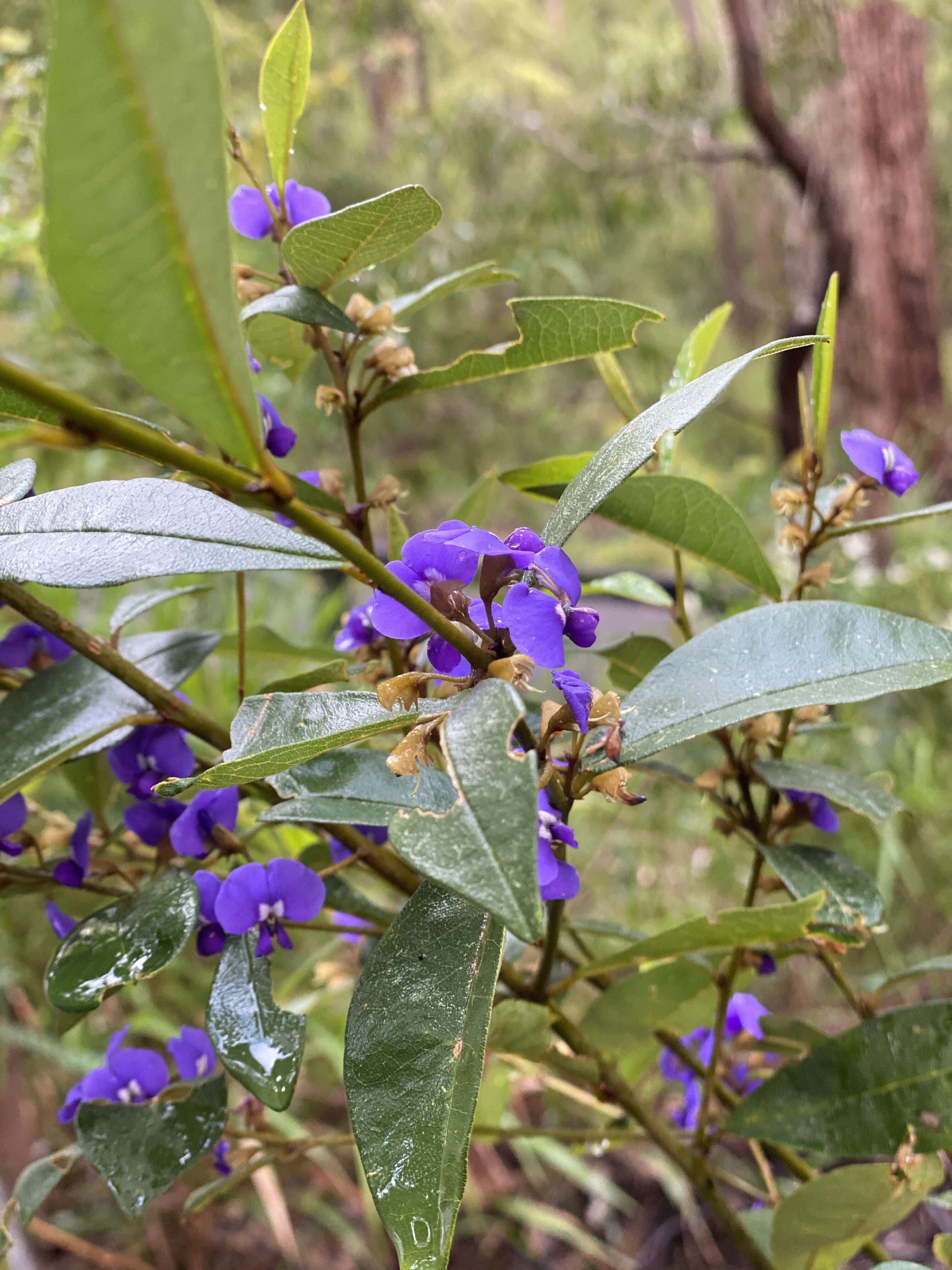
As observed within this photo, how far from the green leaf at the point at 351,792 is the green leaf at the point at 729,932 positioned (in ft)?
0.33

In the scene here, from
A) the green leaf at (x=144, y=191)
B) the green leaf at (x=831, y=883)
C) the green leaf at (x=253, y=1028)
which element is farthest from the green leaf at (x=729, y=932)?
the green leaf at (x=144, y=191)

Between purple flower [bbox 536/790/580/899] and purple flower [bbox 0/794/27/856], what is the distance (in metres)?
0.21

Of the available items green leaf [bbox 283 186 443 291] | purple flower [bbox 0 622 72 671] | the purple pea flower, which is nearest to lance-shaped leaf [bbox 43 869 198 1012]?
the purple pea flower

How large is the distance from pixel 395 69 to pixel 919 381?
2376 mm

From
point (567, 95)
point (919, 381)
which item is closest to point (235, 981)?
point (919, 381)

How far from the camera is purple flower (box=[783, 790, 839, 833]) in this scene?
1.28 ft

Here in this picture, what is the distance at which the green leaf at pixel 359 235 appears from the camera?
0.29m

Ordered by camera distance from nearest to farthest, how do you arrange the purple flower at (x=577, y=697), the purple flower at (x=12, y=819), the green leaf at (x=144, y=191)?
the green leaf at (x=144, y=191), the purple flower at (x=577, y=697), the purple flower at (x=12, y=819)

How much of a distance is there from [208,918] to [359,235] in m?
0.25

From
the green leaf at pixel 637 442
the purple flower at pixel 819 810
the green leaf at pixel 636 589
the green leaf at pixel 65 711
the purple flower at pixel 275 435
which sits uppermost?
the green leaf at pixel 637 442

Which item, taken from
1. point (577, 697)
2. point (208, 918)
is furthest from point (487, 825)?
point (208, 918)

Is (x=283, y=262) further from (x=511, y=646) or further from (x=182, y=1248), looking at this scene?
(x=182, y=1248)

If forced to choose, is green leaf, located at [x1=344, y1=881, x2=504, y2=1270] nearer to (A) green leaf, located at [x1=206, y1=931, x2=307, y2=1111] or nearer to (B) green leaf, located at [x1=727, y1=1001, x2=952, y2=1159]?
(A) green leaf, located at [x1=206, y1=931, x2=307, y2=1111]

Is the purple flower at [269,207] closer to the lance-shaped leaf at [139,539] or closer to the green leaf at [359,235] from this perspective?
the green leaf at [359,235]
